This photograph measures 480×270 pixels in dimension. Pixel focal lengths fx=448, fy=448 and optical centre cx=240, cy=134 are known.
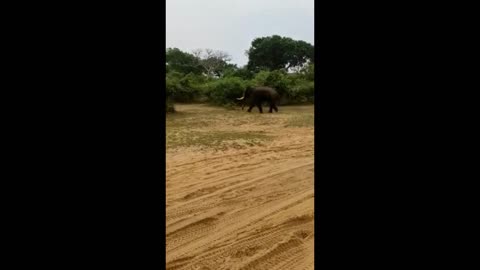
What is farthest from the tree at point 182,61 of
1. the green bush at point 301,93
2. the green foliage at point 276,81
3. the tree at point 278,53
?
the green bush at point 301,93

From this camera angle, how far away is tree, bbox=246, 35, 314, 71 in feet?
93.1

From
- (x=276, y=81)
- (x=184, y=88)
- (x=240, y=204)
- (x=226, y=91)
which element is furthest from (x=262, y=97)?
(x=240, y=204)

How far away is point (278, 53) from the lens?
94.2 feet

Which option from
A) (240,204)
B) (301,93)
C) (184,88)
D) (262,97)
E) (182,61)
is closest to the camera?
(240,204)

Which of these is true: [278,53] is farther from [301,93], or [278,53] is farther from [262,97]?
[262,97]

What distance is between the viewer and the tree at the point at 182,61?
24359 mm

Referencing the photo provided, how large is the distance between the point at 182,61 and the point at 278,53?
664 cm

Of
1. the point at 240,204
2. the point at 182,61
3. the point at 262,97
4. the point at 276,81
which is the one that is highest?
the point at 182,61

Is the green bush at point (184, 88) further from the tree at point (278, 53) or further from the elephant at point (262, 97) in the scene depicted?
the tree at point (278, 53)

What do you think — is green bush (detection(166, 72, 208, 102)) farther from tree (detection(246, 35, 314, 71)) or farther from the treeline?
tree (detection(246, 35, 314, 71))

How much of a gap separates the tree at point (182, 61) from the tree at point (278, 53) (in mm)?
3991
